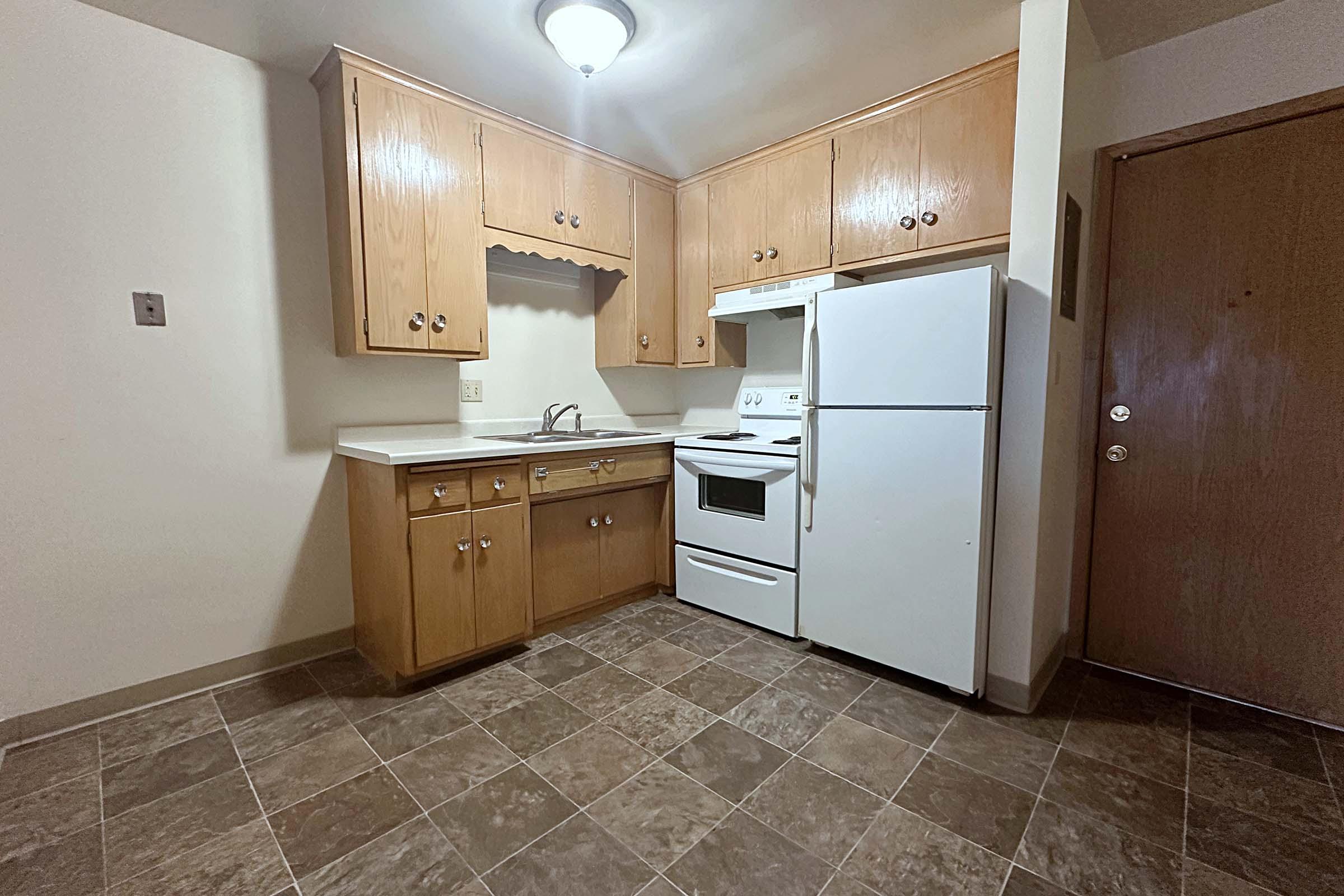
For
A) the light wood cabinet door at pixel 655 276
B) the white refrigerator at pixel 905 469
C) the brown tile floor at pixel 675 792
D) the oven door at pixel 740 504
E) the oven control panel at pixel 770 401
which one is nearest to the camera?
the brown tile floor at pixel 675 792

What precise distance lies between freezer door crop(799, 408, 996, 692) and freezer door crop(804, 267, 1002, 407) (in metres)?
0.08

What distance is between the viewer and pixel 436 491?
80.1 inches

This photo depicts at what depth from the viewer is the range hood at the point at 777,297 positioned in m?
2.60

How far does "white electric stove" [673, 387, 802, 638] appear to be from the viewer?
2418 millimetres

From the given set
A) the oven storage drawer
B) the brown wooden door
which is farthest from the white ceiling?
the oven storage drawer

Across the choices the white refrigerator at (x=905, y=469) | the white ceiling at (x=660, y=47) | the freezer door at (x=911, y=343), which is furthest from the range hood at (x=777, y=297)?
the white ceiling at (x=660, y=47)

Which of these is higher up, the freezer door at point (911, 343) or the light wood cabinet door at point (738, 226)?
the light wood cabinet door at point (738, 226)

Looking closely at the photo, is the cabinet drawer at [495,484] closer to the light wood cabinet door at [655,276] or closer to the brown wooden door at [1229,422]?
Answer: the light wood cabinet door at [655,276]

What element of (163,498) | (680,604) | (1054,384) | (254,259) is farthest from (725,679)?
(254,259)

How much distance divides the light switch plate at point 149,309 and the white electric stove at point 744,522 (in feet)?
Result: 6.88

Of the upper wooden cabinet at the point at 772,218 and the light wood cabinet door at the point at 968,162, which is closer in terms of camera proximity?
the light wood cabinet door at the point at 968,162

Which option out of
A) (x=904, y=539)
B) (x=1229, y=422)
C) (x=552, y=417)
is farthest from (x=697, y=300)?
(x=1229, y=422)

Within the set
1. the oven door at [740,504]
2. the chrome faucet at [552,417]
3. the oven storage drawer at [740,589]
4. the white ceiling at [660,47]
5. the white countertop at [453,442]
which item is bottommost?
the oven storage drawer at [740,589]

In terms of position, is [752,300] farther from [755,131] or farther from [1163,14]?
[1163,14]
